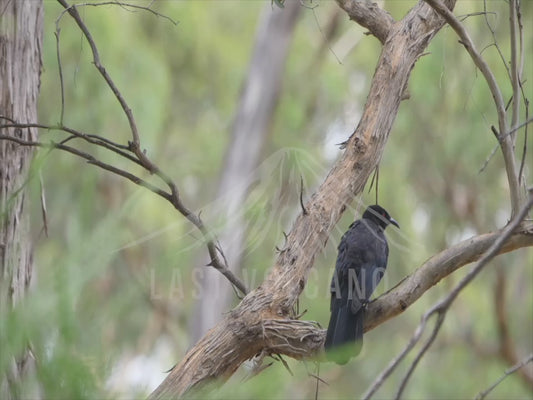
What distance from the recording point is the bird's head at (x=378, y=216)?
15.5 feet

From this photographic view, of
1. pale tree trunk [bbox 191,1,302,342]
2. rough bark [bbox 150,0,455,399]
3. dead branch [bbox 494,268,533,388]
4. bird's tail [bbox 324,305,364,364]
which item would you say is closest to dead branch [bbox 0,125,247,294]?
rough bark [bbox 150,0,455,399]

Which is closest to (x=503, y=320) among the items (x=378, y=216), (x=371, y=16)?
(x=378, y=216)

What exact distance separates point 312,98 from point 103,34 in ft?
9.14

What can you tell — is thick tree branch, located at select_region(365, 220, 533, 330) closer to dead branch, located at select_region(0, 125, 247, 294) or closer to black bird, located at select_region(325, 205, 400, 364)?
black bird, located at select_region(325, 205, 400, 364)

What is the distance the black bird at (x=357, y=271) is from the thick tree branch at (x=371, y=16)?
3.30ft

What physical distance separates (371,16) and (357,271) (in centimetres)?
119

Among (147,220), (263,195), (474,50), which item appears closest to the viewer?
(474,50)

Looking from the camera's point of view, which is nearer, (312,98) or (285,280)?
(285,280)

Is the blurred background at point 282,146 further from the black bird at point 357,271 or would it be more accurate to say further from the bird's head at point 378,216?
the black bird at point 357,271

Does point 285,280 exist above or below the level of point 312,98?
below

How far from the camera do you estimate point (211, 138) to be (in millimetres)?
10719

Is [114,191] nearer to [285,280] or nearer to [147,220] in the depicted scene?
[147,220]

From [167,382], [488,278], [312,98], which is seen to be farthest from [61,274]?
[312,98]

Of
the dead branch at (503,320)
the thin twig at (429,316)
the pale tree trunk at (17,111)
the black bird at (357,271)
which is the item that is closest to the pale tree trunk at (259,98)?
the dead branch at (503,320)
